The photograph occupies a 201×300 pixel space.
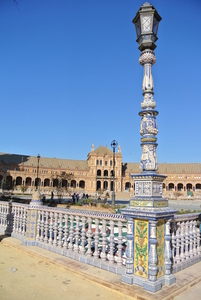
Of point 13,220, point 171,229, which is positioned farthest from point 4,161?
point 171,229

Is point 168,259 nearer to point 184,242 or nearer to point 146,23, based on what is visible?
point 184,242

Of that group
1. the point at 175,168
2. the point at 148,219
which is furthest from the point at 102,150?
the point at 148,219

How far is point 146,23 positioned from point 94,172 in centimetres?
7144

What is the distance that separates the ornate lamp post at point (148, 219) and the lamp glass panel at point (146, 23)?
0.54 metres

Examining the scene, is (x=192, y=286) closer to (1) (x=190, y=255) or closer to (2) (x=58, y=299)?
(1) (x=190, y=255)

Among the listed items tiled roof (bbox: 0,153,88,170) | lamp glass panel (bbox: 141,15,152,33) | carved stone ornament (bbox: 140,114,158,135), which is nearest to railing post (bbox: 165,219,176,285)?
carved stone ornament (bbox: 140,114,158,135)

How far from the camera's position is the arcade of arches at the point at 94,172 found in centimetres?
7306

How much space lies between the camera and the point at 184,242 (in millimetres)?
4793

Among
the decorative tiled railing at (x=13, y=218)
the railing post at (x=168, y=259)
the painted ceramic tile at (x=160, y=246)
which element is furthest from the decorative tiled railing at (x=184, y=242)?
the decorative tiled railing at (x=13, y=218)

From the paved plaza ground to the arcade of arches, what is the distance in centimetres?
6730

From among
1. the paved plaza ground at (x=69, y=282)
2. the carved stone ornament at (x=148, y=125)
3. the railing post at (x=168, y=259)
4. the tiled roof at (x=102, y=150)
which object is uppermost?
the tiled roof at (x=102, y=150)

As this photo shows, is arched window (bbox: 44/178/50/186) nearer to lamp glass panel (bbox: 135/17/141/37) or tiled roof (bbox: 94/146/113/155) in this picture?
tiled roof (bbox: 94/146/113/155)

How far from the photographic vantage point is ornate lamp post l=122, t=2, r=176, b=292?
12.0 feet

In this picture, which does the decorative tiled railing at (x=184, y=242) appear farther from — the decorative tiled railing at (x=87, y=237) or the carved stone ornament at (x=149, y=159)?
the carved stone ornament at (x=149, y=159)
